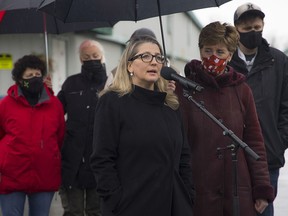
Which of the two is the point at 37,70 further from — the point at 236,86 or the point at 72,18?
the point at 236,86

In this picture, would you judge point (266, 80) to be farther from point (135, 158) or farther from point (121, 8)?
point (135, 158)

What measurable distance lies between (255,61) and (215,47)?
2.34 ft

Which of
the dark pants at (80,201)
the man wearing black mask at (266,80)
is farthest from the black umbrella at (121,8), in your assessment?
the dark pants at (80,201)

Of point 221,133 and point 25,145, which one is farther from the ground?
point 221,133

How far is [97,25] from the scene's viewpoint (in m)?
5.73

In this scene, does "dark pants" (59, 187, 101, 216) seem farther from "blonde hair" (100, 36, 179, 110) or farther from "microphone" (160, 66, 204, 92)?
"microphone" (160, 66, 204, 92)

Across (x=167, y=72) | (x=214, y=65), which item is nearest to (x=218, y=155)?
(x=214, y=65)

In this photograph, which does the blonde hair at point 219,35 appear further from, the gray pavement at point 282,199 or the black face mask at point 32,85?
the gray pavement at point 282,199

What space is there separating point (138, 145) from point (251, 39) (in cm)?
161

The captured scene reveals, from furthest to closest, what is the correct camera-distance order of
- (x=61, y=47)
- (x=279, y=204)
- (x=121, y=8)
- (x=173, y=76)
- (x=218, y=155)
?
(x=61, y=47)
(x=279, y=204)
(x=121, y=8)
(x=218, y=155)
(x=173, y=76)

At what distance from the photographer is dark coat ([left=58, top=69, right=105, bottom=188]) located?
5.11 metres

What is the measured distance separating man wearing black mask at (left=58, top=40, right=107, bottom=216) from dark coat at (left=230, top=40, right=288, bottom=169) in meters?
1.47

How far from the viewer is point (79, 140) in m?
5.12

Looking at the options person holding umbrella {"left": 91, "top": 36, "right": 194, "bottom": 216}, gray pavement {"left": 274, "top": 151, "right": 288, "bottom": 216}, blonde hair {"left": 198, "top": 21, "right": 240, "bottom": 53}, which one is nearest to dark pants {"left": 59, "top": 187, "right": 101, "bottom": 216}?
person holding umbrella {"left": 91, "top": 36, "right": 194, "bottom": 216}
